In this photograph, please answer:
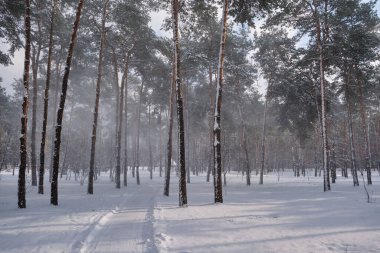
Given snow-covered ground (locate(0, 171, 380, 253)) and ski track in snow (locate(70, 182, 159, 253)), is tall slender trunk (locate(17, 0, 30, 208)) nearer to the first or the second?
snow-covered ground (locate(0, 171, 380, 253))

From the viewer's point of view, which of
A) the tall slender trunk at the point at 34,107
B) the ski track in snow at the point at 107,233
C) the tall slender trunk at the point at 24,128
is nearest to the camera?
the ski track in snow at the point at 107,233

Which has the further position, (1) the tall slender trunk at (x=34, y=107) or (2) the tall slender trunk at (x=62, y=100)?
(1) the tall slender trunk at (x=34, y=107)

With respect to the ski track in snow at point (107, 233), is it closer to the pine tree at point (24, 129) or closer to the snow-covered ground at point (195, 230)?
the snow-covered ground at point (195, 230)

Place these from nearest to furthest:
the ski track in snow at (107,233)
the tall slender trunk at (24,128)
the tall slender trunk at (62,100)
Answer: the ski track in snow at (107,233) < the tall slender trunk at (24,128) < the tall slender trunk at (62,100)

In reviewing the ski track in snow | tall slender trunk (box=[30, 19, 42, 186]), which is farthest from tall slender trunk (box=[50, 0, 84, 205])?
tall slender trunk (box=[30, 19, 42, 186])

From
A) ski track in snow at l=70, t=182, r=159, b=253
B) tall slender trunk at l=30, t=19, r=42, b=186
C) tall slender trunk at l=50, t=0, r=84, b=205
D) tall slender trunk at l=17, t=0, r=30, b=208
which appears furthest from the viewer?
tall slender trunk at l=30, t=19, r=42, b=186

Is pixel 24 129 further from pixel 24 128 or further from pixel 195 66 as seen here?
pixel 195 66

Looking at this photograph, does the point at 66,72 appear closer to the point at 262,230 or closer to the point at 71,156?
the point at 262,230

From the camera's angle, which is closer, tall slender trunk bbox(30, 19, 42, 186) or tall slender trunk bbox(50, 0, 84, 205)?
tall slender trunk bbox(50, 0, 84, 205)

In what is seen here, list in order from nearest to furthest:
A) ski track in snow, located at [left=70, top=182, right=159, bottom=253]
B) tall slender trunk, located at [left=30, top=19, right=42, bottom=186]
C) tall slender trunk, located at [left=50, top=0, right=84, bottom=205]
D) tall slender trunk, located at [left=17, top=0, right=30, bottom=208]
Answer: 1. ski track in snow, located at [left=70, top=182, right=159, bottom=253]
2. tall slender trunk, located at [left=17, top=0, right=30, bottom=208]
3. tall slender trunk, located at [left=50, top=0, right=84, bottom=205]
4. tall slender trunk, located at [left=30, top=19, right=42, bottom=186]

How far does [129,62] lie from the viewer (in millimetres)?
26312

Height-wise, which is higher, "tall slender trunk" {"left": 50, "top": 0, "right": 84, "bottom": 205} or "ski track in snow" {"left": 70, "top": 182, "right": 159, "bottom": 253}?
"tall slender trunk" {"left": 50, "top": 0, "right": 84, "bottom": 205}

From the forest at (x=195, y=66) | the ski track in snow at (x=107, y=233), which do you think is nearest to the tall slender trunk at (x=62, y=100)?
the forest at (x=195, y=66)

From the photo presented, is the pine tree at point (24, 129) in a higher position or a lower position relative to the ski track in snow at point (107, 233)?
higher
